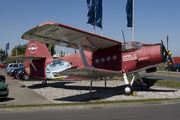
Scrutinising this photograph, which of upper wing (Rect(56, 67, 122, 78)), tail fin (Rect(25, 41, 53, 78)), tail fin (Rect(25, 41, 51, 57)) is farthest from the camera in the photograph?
tail fin (Rect(25, 41, 51, 57))

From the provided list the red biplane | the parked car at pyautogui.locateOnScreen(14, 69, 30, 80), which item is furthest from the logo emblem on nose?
the parked car at pyautogui.locateOnScreen(14, 69, 30, 80)

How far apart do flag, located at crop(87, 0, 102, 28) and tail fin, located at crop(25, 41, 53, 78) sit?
29.1ft

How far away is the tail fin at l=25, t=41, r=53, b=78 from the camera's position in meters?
14.6

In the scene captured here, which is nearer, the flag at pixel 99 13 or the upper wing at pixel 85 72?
the upper wing at pixel 85 72

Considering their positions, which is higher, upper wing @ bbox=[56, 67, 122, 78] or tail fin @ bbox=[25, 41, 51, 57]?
tail fin @ bbox=[25, 41, 51, 57]

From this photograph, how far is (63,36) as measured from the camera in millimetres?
9242

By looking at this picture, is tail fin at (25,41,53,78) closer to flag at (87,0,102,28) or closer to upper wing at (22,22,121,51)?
upper wing at (22,22,121,51)

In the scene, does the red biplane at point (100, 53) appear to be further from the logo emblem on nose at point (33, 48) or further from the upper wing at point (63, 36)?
the logo emblem on nose at point (33, 48)

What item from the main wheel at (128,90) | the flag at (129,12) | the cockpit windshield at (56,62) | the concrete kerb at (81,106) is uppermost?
the flag at (129,12)

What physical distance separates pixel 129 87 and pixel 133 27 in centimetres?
1231

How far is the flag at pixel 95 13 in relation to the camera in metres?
21.9

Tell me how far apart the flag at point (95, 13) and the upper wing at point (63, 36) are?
11034mm

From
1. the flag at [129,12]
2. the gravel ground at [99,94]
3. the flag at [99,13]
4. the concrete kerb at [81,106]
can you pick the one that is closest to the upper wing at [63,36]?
the gravel ground at [99,94]

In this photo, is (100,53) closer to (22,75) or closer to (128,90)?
(128,90)
